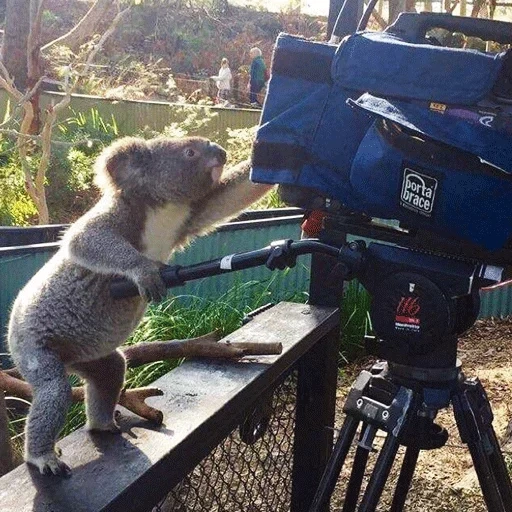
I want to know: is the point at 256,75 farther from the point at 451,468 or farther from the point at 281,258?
the point at 281,258

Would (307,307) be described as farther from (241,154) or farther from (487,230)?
(241,154)

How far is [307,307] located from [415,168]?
1.12m

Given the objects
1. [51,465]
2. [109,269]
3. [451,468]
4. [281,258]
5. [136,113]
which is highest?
[281,258]

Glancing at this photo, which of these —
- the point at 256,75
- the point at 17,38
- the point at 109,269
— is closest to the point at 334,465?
the point at 109,269

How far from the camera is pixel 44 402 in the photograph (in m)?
1.71

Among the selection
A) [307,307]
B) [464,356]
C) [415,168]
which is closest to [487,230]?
[415,168]

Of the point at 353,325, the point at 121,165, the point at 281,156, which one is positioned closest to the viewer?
the point at 281,156

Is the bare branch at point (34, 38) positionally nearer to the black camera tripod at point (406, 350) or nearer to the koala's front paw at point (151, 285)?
the koala's front paw at point (151, 285)

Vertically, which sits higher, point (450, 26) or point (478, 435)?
point (450, 26)

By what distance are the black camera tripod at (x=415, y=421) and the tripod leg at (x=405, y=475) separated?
13 cm

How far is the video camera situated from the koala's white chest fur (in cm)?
66

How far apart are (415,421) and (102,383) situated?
2.44 feet

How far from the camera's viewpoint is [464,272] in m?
1.43

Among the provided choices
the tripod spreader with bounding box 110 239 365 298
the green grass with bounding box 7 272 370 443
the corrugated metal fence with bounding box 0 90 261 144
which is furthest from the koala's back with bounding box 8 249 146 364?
the corrugated metal fence with bounding box 0 90 261 144
